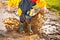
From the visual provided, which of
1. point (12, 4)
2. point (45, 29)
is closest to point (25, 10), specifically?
point (12, 4)

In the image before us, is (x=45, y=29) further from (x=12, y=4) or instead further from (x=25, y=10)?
(x=12, y=4)

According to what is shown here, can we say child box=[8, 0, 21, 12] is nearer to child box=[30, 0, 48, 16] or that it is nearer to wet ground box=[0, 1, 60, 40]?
wet ground box=[0, 1, 60, 40]

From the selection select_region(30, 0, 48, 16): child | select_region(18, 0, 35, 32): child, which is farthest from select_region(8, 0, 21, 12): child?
select_region(30, 0, 48, 16): child

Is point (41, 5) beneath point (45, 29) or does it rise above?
above

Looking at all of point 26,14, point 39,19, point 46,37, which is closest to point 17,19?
point 26,14

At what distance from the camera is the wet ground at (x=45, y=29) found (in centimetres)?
164

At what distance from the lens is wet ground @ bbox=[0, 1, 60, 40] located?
1.64 meters

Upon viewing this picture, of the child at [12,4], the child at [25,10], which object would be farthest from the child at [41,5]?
the child at [12,4]

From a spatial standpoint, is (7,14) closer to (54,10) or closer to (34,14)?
(34,14)

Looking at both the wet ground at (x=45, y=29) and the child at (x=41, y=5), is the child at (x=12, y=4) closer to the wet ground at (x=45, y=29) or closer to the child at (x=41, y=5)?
the wet ground at (x=45, y=29)

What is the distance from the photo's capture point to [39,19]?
1656 millimetres

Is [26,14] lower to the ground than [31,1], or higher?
lower

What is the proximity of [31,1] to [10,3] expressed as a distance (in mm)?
184

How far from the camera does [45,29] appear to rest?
1.65 meters
